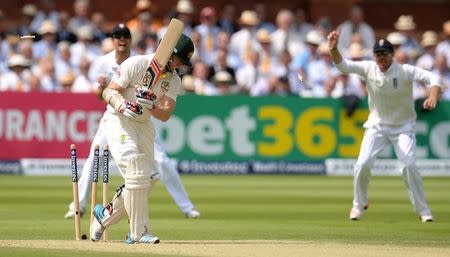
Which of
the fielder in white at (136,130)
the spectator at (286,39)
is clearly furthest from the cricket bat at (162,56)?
the spectator at (286,39)

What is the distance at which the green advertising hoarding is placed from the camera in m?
20.9

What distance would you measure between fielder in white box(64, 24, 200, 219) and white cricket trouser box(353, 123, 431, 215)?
1764 millimetres

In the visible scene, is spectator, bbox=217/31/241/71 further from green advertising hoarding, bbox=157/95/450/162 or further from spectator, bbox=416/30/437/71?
spectator, bbox=416/30/437/71

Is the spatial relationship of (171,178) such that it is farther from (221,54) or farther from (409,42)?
(409,42)

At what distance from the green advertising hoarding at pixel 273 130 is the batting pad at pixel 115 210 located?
10.2 meters

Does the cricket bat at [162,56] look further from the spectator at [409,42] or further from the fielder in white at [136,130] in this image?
the spectator at [409,42]

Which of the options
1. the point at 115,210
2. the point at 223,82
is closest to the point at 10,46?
the point at 223,82

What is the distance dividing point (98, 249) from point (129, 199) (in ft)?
1.55

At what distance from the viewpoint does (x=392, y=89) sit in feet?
45.4

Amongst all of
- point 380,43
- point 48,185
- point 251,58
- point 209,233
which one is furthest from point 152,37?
point 209,233

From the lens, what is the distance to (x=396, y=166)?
2147 centimetres

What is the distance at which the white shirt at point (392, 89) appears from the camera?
1382 cm

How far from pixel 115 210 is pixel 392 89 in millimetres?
4501

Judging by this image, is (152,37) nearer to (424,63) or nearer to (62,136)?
(62,136)
